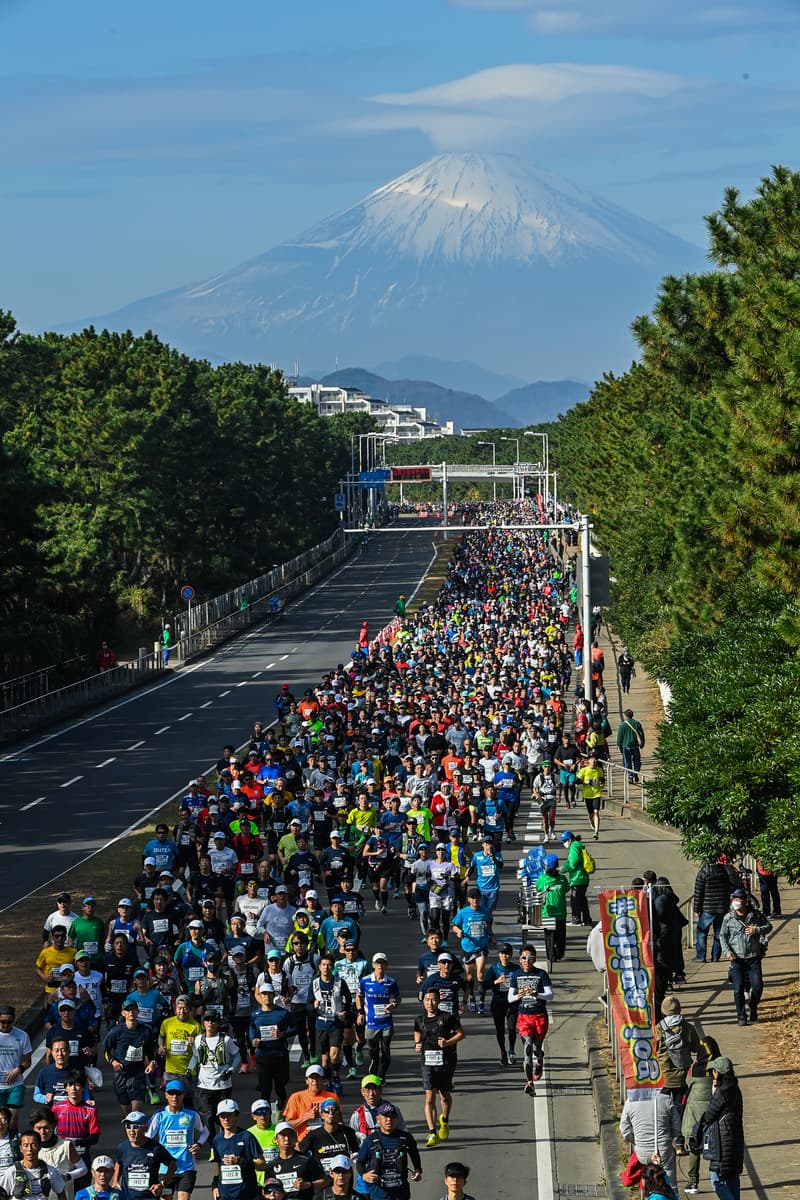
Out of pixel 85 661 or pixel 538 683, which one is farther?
pixel 85 661

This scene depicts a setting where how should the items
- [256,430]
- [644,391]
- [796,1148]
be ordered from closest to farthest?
[796,1148] → [644,391] → [256,430]

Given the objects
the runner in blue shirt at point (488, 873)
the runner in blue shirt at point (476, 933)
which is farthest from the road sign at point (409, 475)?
the runner in blue shirt at point (476, 933)

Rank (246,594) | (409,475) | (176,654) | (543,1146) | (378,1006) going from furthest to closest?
(409,475), (246,594), (176,654), (378,1006), (543,1146)

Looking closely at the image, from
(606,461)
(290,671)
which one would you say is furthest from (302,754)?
(606,461)

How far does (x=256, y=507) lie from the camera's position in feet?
316

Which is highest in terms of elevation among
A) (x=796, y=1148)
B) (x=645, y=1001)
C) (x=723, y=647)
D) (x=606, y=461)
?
(x=606, y=461)

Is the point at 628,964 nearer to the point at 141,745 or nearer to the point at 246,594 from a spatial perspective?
the point at 141,745

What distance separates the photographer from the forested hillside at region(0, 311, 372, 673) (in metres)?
66.9

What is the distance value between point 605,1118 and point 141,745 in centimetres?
2949

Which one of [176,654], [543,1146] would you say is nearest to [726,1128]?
[543,1146]

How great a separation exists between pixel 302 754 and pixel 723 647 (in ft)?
35.3

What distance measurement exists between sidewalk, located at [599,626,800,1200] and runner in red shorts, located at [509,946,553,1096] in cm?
177

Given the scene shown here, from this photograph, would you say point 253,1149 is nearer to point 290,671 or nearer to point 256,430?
point 290,671

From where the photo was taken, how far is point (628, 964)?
1530cm
